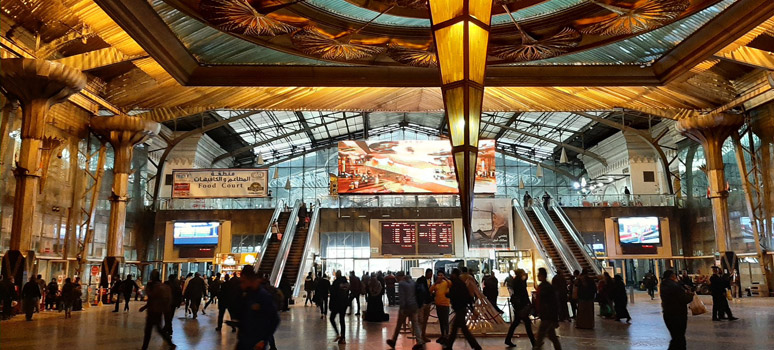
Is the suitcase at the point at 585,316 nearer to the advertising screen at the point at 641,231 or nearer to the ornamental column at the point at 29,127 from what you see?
the ornamental column at the point at 29,127

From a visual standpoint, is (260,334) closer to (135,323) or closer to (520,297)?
(520,297)

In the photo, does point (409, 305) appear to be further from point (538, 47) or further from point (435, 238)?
point (435, 238)

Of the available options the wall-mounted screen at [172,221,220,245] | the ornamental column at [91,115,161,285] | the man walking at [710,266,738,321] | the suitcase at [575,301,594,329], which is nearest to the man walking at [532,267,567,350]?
the suitcase at [575,301,594,329]

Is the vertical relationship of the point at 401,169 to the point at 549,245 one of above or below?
above

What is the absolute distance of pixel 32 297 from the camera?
14227mm

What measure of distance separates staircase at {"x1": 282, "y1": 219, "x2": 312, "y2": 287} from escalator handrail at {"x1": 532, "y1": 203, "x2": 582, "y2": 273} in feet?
32.2

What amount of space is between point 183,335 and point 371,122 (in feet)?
86.0

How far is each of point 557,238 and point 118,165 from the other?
54.8 ft

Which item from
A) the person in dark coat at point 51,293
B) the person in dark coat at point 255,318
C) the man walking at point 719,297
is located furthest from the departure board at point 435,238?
the person in dark coat at point 255,318

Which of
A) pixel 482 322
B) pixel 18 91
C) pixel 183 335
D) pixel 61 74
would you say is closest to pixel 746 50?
pixel 482 322

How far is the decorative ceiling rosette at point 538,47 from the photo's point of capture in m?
13.2

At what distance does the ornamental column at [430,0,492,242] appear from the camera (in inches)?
343

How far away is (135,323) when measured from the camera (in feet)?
43.9

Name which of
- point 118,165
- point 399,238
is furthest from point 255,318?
point 399,238
